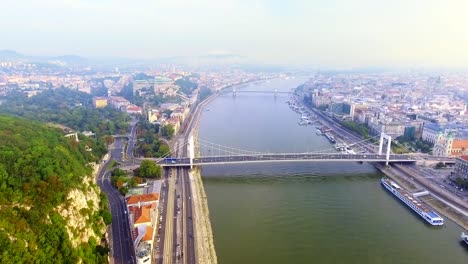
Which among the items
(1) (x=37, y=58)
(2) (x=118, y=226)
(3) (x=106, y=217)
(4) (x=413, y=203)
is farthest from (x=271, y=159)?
(1) (x=37, y=58)

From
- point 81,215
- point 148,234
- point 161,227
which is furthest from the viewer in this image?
point 161,227

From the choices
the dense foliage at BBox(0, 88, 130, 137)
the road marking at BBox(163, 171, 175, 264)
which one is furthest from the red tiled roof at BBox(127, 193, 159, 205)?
the dense foliage at BBox(0, 88, 130, 137)

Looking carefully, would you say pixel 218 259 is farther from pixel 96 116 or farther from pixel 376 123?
pixel 96 116

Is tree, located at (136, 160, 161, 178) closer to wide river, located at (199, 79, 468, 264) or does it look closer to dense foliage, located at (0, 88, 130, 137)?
wide river, located at (199, 79, 468, 264)

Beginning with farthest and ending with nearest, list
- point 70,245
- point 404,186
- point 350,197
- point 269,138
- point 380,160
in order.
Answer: point 269,138 < point 380,160 < point 404,186 < point 350,197 < point 70,245

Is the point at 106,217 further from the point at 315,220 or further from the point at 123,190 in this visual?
the point at 315,220

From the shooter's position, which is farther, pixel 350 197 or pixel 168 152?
pixel 168 152

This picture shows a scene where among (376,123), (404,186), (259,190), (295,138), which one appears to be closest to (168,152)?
(259,190)

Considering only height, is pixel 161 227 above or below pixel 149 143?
below
